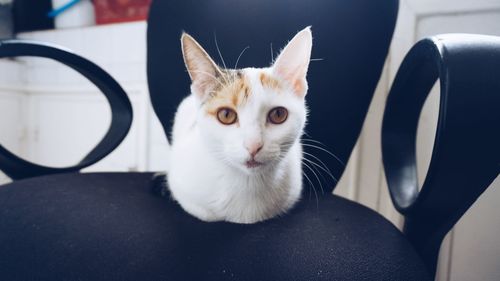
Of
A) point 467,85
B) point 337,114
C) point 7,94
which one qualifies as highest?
point 467,85

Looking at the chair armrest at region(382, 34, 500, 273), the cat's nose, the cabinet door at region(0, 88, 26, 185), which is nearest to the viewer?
the chair armrest at region(382, 34, 500, 273)

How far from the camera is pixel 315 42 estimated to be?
0.78 meters

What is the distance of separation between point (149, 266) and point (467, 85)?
438mm

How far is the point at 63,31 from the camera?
1521mm

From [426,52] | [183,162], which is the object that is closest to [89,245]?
[183,162]

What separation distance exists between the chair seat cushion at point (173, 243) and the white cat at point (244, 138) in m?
0.04

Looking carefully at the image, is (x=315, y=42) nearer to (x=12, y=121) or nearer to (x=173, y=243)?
(x=173, y=243)

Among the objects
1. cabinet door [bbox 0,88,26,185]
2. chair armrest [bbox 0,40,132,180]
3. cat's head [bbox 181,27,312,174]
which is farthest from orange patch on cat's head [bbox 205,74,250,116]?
cabinet door [bbox 0,88,26,185]

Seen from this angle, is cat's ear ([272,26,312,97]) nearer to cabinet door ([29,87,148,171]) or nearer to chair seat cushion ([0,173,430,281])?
chair seat cushion ([0,173,430,281])

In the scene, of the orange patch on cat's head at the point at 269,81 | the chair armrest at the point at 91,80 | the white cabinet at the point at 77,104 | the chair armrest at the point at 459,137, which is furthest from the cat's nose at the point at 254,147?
the white cabinet at the point at 77,104

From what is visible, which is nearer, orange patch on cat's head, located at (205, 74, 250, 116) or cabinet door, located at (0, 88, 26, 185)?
orange patch on cat's head, located at (205, 74, 250, 116)

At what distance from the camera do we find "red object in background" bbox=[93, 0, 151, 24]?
55.9 inches

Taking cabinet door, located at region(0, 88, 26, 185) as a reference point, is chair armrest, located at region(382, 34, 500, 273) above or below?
above

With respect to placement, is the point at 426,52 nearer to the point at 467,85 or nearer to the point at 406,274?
the point at 467,85
